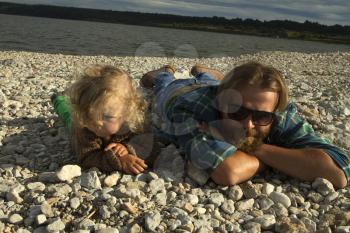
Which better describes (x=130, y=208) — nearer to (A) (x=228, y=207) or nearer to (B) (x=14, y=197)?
(A) (x=228, y=207)

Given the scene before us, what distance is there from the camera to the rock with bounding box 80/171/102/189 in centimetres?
391

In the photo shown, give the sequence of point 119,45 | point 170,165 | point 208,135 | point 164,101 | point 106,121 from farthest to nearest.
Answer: point 119,45 → point 164,101 → point 170,165 → point 208,135 → point 106,121

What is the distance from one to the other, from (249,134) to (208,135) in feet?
1.28

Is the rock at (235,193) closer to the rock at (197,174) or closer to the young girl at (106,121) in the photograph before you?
the rock at (197,174)

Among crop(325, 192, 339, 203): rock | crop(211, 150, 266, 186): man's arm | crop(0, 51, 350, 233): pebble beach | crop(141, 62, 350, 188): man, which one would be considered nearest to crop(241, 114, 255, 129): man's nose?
crop(141, 62, 350, 188): man

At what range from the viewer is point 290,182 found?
4.47m

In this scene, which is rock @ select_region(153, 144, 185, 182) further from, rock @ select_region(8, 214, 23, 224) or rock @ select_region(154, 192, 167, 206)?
rock @ select_region(8, 214, 23, 224)

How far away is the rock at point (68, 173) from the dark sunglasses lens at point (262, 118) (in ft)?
5.45

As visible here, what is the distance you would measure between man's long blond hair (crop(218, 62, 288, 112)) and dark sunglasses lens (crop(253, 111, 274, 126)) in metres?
0.19

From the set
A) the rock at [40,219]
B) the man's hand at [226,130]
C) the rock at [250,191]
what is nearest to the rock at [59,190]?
the rock at [40,219]

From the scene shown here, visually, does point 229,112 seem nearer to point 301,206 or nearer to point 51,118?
point 301,206

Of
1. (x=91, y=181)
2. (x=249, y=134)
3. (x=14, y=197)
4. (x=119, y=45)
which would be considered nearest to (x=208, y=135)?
(x=249, y=134)

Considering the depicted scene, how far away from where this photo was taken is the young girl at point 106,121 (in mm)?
4230

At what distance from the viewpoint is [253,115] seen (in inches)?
165
